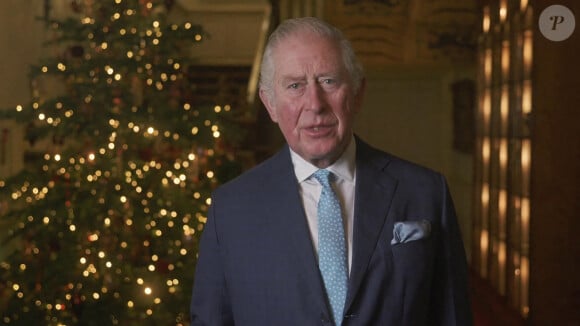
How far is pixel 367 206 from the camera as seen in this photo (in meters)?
1.68

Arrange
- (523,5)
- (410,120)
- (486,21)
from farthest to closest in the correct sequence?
(410,120) → (486,21) → (523,5)

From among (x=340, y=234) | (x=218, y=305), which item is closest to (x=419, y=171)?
(x=340, y=234)

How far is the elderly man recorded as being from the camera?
162cm

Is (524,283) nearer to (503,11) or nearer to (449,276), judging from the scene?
(503,11)

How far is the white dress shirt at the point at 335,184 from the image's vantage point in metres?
1.72

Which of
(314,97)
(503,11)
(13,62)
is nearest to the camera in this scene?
(314,97)

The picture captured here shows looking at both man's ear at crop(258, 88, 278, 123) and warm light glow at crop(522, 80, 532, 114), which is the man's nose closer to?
man's ear at crop(258, 88, 278, 123)

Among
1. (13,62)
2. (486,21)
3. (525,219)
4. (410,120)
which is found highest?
(486,21)

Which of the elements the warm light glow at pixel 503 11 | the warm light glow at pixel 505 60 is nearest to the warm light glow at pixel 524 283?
the warm light glow at pixel 505 60

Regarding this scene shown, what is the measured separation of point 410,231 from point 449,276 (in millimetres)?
143

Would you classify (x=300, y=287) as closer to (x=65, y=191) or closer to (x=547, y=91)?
(x=65, y=191)

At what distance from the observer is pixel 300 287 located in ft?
5.37

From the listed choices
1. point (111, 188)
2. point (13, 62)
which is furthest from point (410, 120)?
point (111, 188)

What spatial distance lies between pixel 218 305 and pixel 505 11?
4.95m
